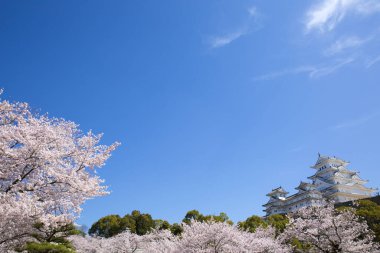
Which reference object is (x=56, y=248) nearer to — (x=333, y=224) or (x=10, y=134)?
(x=10, y=134)

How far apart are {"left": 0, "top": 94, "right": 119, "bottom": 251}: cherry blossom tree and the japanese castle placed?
50118 millimetres

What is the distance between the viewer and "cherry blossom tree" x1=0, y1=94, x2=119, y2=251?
31.6 ft

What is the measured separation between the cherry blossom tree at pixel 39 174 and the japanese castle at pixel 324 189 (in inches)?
1973

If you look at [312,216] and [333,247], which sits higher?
[312,216]

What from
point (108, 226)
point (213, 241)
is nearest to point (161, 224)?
point (108, 226)

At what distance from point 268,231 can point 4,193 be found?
847 inches

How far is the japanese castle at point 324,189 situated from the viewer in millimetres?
55828

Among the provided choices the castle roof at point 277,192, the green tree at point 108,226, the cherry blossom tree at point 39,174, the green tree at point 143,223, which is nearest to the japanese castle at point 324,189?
the castle roof at point 277,192

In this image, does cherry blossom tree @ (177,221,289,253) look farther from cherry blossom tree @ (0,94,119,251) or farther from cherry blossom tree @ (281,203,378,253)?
cherry blossom tree @ (0,94,119,251)

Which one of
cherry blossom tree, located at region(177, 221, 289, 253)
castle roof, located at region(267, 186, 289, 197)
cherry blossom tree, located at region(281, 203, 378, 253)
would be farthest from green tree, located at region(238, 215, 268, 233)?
castle roof, located at region(267, 186, 289, 197)

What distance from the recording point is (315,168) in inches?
2608

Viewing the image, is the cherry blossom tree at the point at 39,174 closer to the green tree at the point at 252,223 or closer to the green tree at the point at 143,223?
the green tree at the point at 252,223

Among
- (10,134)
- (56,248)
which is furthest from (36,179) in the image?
A: (56,248)

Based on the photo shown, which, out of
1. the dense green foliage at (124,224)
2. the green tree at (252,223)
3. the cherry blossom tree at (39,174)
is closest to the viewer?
the cherry blossom tree at (39,174)
